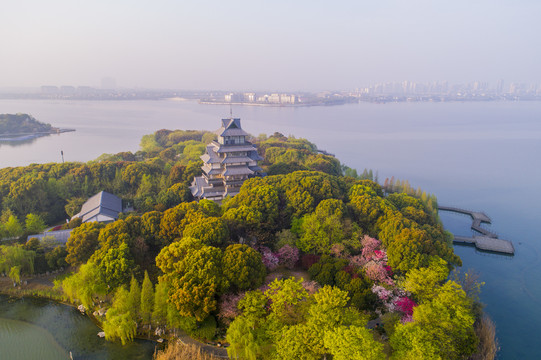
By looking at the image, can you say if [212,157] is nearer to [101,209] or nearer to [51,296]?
[101,209]

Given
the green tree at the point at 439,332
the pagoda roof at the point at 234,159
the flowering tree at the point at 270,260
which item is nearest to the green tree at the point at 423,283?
the green tree at the point at 439,332

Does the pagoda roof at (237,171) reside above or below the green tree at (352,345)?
above

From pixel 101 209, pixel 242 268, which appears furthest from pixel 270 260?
pixel 101 209

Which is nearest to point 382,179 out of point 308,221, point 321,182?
point 321,182

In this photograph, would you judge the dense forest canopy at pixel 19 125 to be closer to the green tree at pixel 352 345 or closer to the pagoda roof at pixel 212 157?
the pagoda roof at pixel 212 157

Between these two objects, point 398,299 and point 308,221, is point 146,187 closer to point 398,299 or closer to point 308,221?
point 308,221
